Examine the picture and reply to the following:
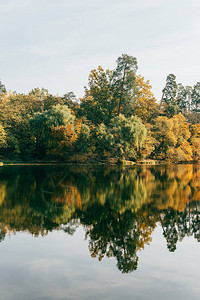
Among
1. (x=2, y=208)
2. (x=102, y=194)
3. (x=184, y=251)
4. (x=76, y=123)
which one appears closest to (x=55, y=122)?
(x=76, y=123)

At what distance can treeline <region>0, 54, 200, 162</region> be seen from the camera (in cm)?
5069

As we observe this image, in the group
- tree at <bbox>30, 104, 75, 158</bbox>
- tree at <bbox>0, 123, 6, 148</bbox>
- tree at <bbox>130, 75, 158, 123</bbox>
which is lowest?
tree at <bbox>0, 123, 6, 148</bbox>

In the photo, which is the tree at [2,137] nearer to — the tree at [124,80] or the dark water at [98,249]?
the tree at [124,80]

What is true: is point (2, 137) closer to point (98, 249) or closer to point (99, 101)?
point (99, 101)

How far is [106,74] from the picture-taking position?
63.0m

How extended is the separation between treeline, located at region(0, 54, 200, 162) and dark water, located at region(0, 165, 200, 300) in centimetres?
3629

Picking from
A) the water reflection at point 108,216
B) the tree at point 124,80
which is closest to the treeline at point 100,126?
the tree at point 124,80

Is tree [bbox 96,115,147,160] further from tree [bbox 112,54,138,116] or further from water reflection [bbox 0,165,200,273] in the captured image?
water reflection [bbox 0,165,200,273]

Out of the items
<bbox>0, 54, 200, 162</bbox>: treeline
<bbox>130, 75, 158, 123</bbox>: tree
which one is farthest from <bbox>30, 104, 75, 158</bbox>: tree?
<bbox>130, 75, 158, 123</bbox>: tree

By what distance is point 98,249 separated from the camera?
791 cm

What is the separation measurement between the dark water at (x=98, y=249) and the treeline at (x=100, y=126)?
36.3 metres

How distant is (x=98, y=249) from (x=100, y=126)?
44.7 m

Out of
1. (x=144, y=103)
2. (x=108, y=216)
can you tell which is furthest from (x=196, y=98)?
(x=108, y=216)

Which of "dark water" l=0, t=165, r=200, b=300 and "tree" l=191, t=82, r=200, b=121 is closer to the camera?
"dark water" l=0, t=165, r=200, b=300
